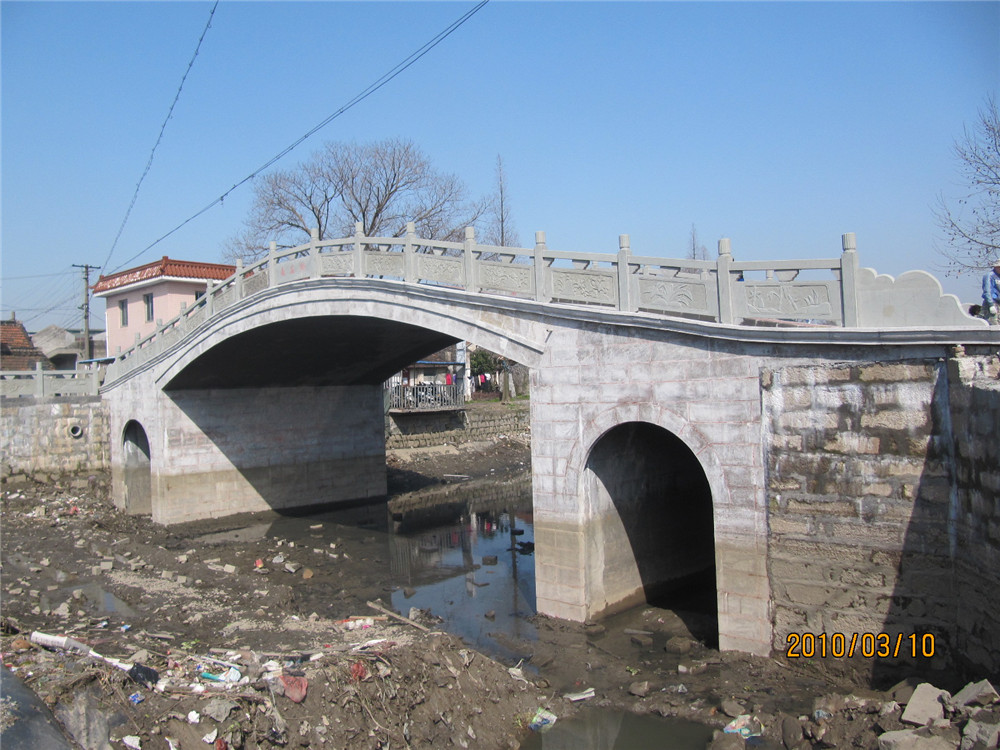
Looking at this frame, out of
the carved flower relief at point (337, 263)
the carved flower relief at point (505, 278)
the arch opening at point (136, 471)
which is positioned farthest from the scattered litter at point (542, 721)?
the arch opening at point (136, 471)

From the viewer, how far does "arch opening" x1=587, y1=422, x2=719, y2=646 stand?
9.98 m

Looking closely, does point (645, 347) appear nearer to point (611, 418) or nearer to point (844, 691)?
point (611, 418)

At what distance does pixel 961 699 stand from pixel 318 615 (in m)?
8.58

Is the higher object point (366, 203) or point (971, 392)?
point (366, 203)

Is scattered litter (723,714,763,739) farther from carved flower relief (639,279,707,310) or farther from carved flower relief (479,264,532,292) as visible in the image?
carved flower relief (479,264,532,292)

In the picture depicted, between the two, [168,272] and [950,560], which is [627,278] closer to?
[950,560]

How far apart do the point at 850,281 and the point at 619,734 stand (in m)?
4.99

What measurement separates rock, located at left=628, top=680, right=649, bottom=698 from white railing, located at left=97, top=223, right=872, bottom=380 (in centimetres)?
402

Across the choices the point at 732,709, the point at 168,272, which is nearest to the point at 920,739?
the point at 732,709

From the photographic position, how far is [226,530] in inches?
715

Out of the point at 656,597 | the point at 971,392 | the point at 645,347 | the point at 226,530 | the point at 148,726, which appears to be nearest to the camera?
the point at 148,726

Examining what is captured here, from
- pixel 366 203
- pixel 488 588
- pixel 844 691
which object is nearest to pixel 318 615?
pixel 488 588

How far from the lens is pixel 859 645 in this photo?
7434mm

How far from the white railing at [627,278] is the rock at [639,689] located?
4017 millimetres
